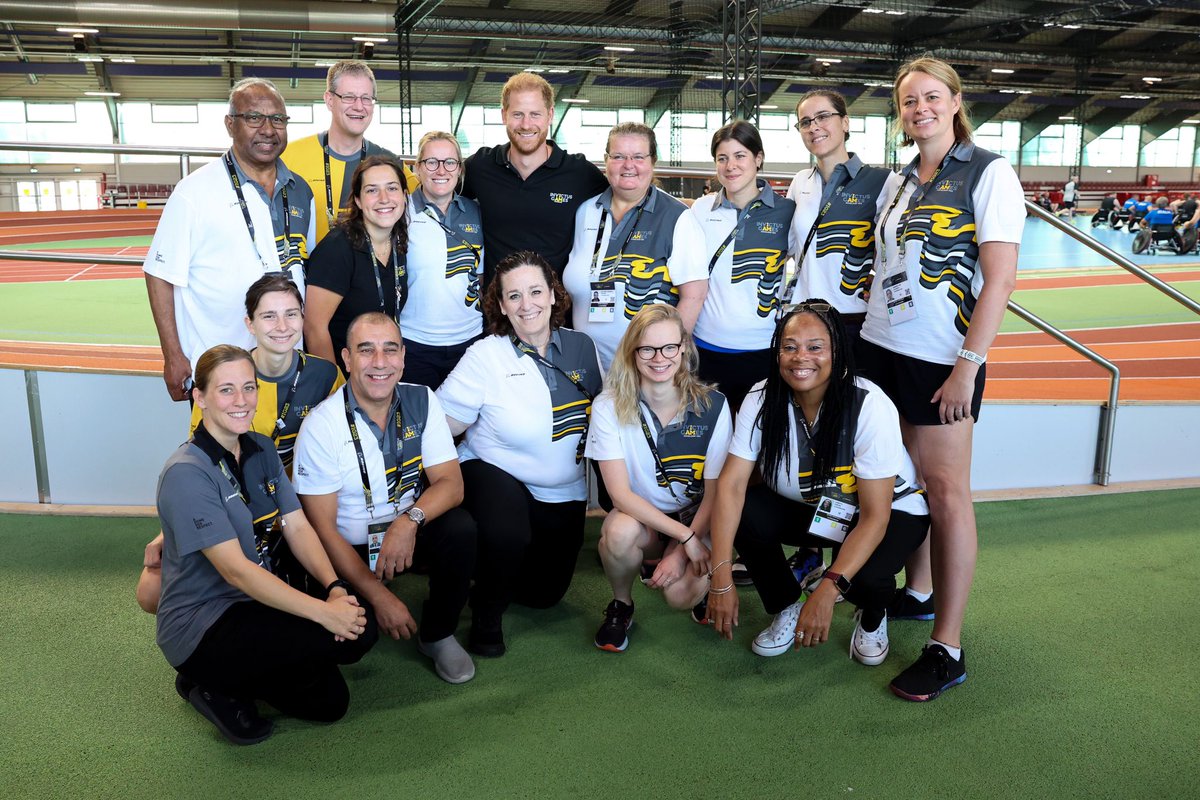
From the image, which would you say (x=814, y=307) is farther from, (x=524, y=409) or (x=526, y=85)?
(x=526, y=85)

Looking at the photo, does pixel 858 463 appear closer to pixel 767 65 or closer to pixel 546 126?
Answer: pixel 546 126

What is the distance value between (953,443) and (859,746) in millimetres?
780

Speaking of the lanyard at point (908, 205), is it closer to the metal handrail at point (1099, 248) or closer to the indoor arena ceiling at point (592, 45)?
the metal handrail at point (1099, 248)

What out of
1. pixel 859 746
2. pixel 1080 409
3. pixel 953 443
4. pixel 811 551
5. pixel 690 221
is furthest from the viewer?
pixel 1080 409

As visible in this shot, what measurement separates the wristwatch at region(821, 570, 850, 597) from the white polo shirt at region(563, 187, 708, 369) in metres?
0.93

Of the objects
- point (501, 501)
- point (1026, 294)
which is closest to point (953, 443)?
point (501, 501)

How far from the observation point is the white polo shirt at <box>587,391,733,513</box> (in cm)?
249

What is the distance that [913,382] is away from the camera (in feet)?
7.59

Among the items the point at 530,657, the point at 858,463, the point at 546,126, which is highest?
the point at 546,126

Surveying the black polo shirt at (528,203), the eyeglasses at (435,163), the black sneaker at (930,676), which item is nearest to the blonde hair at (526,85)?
the black polo shirt at (528,203)

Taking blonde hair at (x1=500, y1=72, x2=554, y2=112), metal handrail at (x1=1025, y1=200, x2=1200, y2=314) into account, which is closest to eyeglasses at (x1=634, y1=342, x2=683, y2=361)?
blonde hair at (x1=500, y1=72, x2=554, y2=112)

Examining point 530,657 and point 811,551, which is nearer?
point 530,657

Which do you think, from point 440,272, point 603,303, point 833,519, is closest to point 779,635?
point 833,519

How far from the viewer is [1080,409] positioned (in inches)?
148
